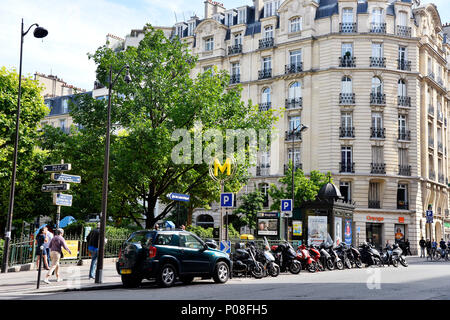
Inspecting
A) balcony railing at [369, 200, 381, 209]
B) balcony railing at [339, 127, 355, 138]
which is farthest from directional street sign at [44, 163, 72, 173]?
balcony railing at [369, 200, 381, 209]

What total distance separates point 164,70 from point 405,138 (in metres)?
23.1

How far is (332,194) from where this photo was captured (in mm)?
26766

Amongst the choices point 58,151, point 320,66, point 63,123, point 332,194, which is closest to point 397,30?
point 320,66

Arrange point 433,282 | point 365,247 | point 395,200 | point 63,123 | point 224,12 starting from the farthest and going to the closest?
point 63,123 → point 224,12 → point 395,200 → point 365,247 → point 433,282

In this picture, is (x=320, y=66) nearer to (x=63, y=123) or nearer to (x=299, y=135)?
(x=299, y=135)

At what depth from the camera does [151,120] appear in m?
26.7

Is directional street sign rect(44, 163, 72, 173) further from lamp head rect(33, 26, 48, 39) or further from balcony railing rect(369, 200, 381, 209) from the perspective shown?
balcony railing rect(369, 200, 381, 209)

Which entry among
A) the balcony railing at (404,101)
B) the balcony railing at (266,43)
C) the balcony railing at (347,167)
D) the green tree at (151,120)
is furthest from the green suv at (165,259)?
the balcony railing at (266,43)

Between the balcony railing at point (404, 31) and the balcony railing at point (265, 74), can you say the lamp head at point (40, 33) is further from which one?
the balcony railing at point (404, 31)

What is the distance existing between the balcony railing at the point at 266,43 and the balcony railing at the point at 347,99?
820 cm

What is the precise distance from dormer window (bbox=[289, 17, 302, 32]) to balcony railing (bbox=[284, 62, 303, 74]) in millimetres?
3074

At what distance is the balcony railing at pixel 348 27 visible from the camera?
138ft

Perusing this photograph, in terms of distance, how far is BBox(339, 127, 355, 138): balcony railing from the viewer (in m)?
40.9

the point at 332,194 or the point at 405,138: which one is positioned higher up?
the point at 405,138
